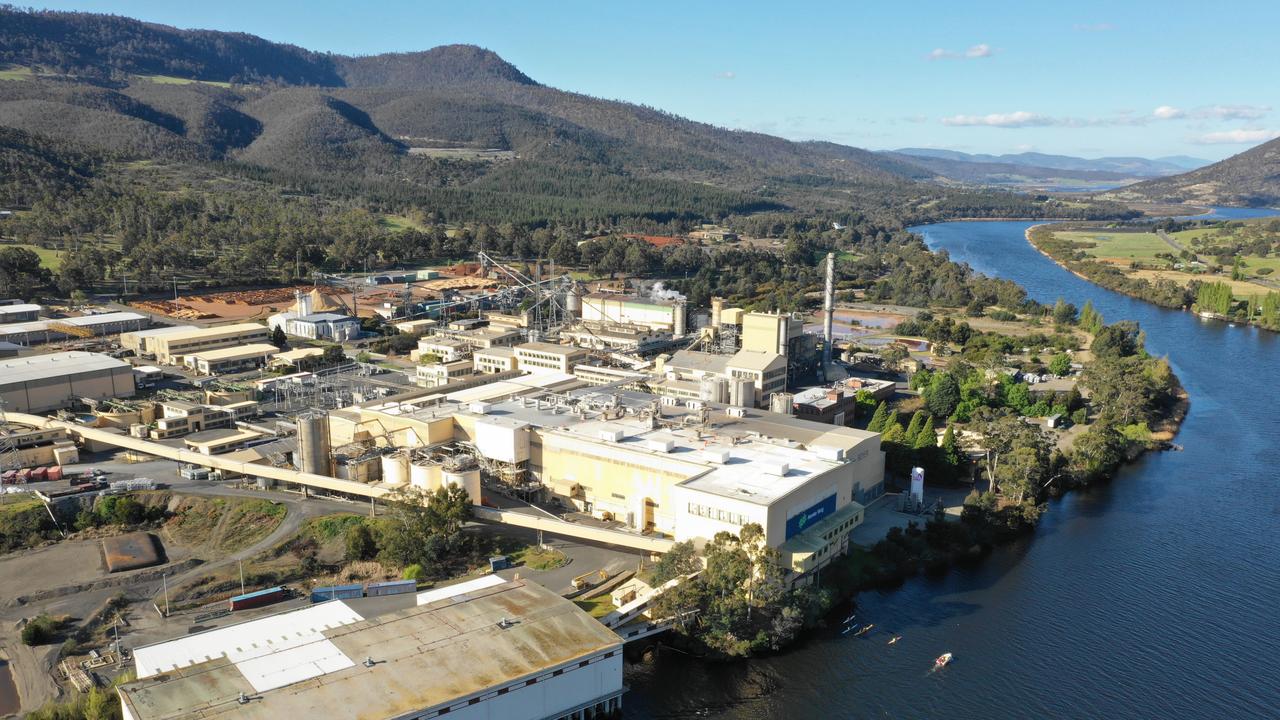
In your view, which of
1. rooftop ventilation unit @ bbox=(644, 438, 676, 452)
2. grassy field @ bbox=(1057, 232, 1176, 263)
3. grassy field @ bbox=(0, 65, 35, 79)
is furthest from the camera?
grassy field @ bbox=(0, 65, 35, 79)

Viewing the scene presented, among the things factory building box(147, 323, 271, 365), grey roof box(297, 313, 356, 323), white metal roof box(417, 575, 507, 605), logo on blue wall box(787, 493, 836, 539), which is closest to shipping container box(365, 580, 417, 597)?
white metal roof box(417, 575, 507, 605)

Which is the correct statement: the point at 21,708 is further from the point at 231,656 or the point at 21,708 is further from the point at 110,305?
the point at 110,305

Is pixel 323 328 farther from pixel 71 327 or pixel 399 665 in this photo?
pixel 399 665

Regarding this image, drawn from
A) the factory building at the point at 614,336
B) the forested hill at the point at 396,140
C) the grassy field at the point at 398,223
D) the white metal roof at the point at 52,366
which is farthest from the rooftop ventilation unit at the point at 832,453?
the forested hill at the point at 396,140

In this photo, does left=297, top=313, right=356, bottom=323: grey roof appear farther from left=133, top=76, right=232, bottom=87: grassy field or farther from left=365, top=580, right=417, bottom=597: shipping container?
left=133, top=76, right=232, bottom=87: grassy field

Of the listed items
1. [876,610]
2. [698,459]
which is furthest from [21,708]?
[876,610]

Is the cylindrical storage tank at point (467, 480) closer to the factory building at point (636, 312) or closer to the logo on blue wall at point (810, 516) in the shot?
the logo on blue wall at point (810, 516)
